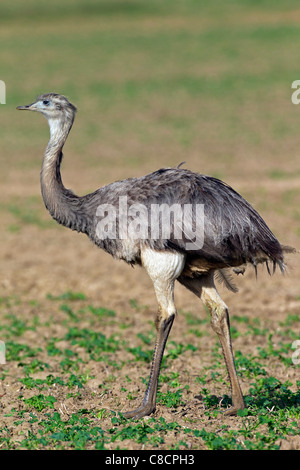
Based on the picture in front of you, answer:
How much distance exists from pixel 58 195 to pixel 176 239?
3.30 ft

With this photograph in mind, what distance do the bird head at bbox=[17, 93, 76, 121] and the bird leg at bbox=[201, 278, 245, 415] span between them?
1.63 meters

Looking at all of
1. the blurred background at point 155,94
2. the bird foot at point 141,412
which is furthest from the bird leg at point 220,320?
the blurred background at point 155,94

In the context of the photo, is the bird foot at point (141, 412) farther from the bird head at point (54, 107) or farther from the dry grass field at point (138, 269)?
the bird head at point (54, 107)

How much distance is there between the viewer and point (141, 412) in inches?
225

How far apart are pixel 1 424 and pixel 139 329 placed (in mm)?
3241

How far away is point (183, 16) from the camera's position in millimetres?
42375

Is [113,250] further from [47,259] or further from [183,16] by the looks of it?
[183,16]

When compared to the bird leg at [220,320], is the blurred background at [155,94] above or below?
above

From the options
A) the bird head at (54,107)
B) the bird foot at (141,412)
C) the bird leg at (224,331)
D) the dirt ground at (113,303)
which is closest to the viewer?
the bird foot at (141,412)

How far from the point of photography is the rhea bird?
5605 millimetres

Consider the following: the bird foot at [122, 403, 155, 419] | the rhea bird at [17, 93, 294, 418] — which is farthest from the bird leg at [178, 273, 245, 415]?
the bird foot at [122, 403, 155, 419]

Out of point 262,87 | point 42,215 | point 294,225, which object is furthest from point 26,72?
point 294,225

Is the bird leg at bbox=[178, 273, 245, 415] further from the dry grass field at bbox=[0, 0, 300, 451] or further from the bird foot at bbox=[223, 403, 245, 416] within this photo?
the dry grass field at bbox=[0, 0, 300, 451]

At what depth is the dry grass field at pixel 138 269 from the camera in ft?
19.0
